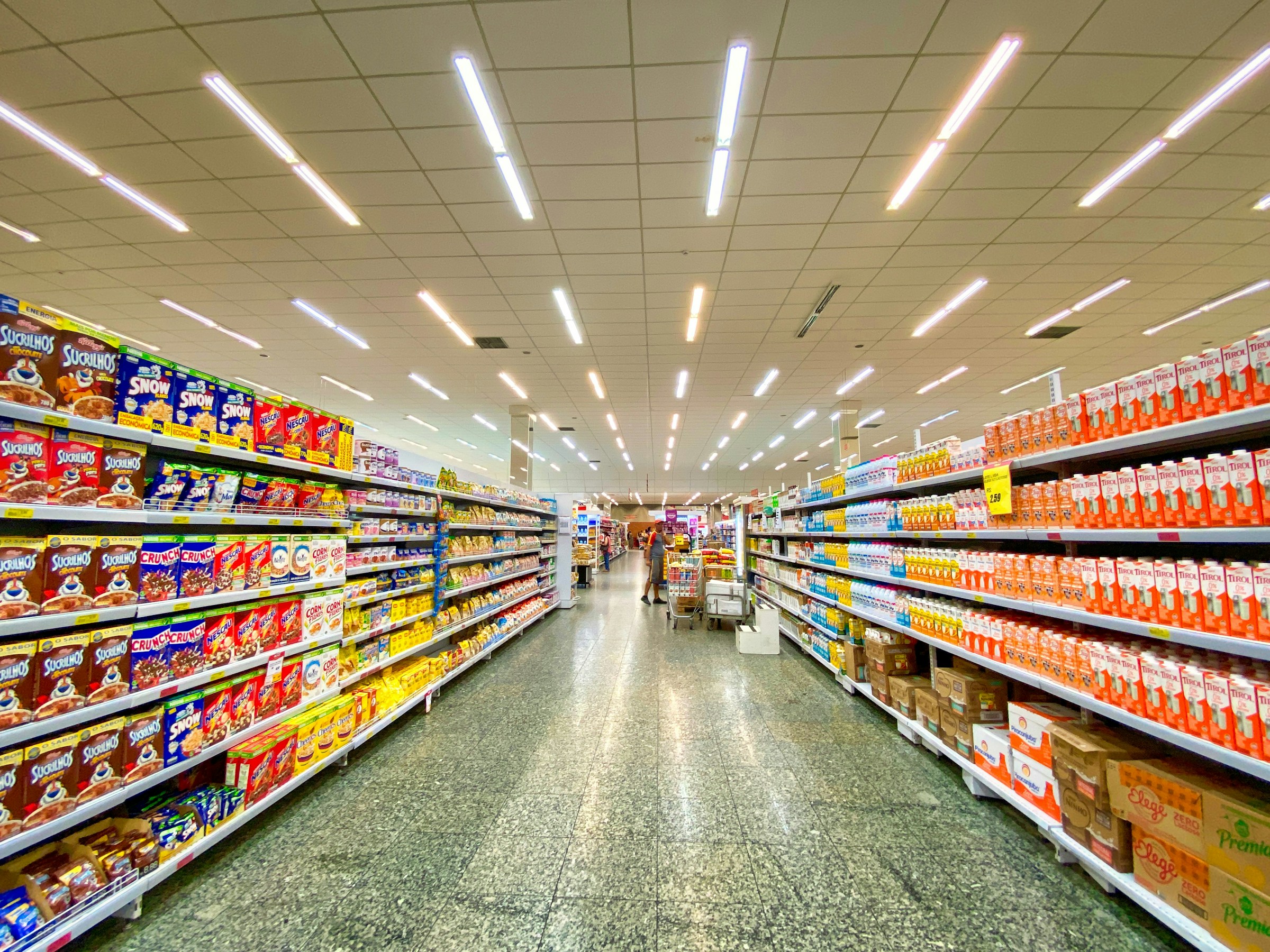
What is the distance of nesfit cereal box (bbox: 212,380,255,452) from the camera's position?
219 cm

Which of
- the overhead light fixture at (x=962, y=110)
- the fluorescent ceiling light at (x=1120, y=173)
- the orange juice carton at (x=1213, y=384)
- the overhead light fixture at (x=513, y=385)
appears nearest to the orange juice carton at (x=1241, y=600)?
the orange juice carton at (x=1213, y=384)

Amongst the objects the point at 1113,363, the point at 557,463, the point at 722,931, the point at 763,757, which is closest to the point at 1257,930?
the point at 722,931

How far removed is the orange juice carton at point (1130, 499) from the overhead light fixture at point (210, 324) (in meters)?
9.32

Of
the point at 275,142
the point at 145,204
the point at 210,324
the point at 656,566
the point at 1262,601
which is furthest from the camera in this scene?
the point at 656,566

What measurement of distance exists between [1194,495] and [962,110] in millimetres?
3084

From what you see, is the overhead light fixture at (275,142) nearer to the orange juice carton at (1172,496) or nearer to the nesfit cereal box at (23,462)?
the nesfit cereal box at (23,462)

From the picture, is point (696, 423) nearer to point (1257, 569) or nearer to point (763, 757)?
point (763, 757)

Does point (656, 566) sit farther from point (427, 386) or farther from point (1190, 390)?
point (1190, 390)

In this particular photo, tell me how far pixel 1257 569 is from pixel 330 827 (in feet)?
12.5

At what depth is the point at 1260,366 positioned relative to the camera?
147 cm

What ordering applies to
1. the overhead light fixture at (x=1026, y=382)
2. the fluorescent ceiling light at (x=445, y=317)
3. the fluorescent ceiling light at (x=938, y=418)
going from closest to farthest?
the fluorescent ceiling light at (x=445, y=317) → the overhead light fixture at (x=1026, y=382) → the fluorescent ceiling light at (x=938, y=418)

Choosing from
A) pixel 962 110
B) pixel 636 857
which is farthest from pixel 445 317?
pixel 636 857

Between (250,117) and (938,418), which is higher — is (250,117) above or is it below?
above

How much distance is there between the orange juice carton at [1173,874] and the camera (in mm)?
1430
